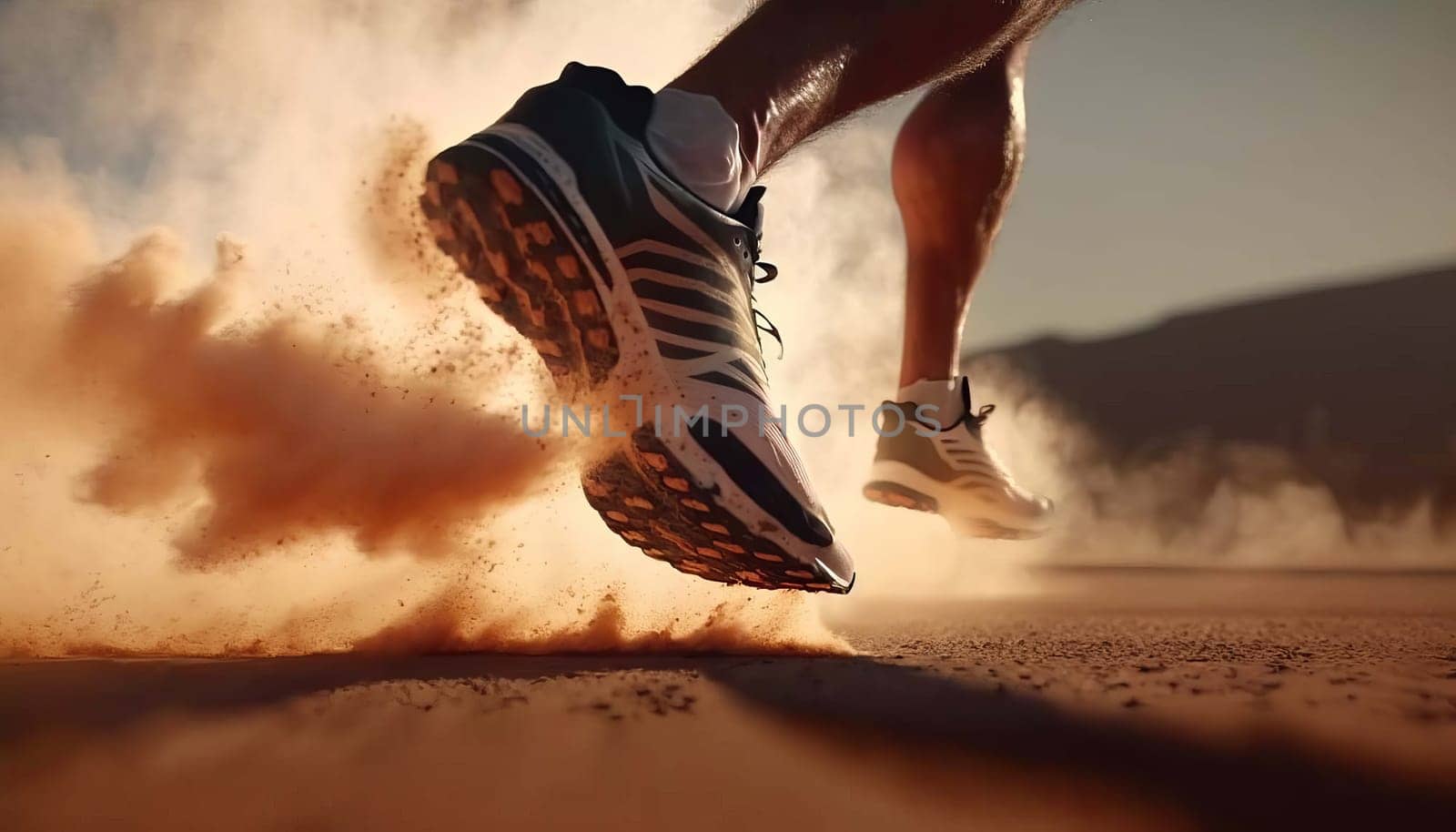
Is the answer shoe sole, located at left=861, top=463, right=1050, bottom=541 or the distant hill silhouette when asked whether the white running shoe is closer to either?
shoe sole, located at left=861, top=463, right=1050, bottom=541

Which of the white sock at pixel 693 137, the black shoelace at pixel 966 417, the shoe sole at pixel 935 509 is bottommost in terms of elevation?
the shoe sole at pixel 935 509

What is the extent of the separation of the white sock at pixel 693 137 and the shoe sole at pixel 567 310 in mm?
144

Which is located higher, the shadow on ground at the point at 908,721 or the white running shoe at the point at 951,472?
the white running shoe at the point at 951,472

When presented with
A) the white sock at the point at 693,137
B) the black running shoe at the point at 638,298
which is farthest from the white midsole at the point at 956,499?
the white sock at the point at 693,137

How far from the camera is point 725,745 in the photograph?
68 cm

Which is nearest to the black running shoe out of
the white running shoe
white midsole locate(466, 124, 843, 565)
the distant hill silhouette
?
white midsole locate(466, 124, 843, 565)

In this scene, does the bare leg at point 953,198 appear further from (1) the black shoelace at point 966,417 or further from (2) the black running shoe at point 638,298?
(2) the black running shoe at point 638,298

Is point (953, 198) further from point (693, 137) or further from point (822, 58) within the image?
point (693, 137)

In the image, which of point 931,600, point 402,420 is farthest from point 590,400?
point 931,600

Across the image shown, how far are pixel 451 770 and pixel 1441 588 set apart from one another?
111 inches

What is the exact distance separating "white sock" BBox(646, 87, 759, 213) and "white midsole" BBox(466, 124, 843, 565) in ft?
0.40

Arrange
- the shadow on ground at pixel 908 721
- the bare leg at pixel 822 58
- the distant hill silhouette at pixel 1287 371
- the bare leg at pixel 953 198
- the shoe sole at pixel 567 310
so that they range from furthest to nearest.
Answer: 1. the distant hill silhouette at pixel 1287 371
2. the bare leg at pixel 953 198
3. the bare leg at pixel 822 58
4. the shoe sole at pixel 567 310
5. the shadow on ground at pixel 908 721

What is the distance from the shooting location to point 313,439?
138cm

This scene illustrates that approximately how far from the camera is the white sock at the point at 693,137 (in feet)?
3.30
